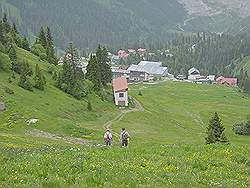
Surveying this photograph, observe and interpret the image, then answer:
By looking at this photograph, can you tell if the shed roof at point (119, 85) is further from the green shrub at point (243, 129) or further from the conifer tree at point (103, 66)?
the green shrub at point (243, 129)

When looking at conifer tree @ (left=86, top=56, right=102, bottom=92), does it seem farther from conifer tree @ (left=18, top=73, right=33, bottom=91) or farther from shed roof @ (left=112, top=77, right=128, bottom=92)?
conifer tree @ (left=18, top=73, right=33, bottom=91)

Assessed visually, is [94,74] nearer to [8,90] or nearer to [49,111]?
[49,111]

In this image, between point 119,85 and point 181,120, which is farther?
point 119,85

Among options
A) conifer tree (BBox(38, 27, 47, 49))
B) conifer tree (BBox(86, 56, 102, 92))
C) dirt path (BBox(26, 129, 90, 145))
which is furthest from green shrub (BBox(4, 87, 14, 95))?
conifer tree (BBox(38, 27, 47, 49))

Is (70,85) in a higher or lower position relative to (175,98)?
higher

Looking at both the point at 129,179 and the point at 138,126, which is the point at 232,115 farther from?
the point at 129,179

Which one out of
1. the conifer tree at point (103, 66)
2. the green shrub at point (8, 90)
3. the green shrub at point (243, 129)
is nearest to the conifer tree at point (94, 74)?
the conifer tree at point (103, 66)

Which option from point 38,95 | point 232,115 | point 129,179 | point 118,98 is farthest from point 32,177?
point 232,115

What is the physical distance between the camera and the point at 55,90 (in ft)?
349

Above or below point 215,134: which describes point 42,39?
below

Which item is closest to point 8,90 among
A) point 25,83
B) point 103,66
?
point 25,83

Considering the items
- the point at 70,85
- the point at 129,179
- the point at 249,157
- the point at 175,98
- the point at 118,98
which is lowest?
the point at 175,98

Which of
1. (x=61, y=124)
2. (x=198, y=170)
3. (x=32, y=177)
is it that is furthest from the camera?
(x=61, y=124)

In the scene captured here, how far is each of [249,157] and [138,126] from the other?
68837 millimetres
